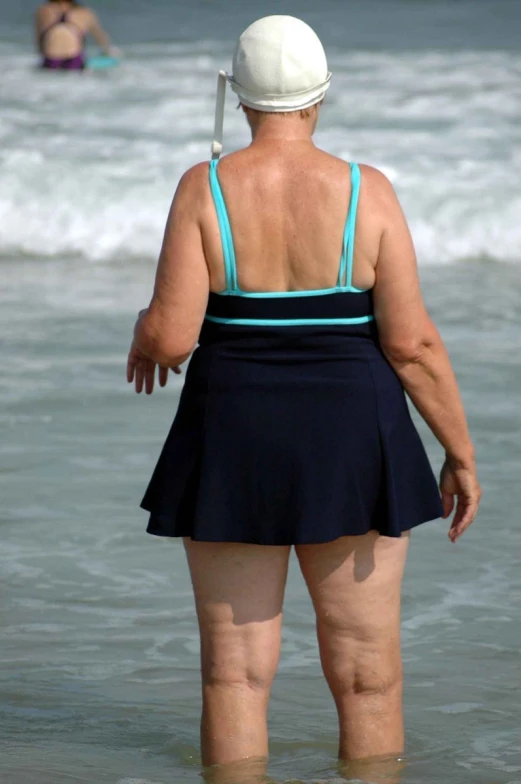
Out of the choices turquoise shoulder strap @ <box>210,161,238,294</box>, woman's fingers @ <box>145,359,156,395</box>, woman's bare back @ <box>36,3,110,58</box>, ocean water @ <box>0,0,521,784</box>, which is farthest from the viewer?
woman's bare back @ <box>36,3,110,58</box>

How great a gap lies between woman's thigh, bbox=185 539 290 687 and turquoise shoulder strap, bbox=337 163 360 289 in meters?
0.54

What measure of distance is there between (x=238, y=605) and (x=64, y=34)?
14.5 meters

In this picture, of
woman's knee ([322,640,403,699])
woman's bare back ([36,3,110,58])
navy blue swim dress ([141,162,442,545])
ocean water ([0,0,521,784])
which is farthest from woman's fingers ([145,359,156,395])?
woman's bare back ([36,3,110,58])

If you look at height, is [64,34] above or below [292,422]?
above

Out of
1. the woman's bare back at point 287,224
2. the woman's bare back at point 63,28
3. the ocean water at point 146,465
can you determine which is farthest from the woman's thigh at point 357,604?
the woman's bare back at point 63,28

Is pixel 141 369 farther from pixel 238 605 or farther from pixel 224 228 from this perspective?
pixel 238 605

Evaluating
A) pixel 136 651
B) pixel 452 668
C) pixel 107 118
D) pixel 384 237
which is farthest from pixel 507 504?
pixel 107 118

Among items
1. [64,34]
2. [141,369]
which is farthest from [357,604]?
[64,34]

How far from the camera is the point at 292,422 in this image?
7.83 ft

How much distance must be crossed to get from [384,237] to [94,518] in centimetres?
241

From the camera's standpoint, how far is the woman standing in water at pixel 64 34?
50.8ft

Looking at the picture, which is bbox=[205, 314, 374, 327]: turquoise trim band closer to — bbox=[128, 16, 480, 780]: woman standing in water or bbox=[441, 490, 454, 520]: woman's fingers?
bbox=[128, 16, 480, 780]: woman standing in water

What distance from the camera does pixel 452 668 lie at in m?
3.51

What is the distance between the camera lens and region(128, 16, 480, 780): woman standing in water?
234 cm
